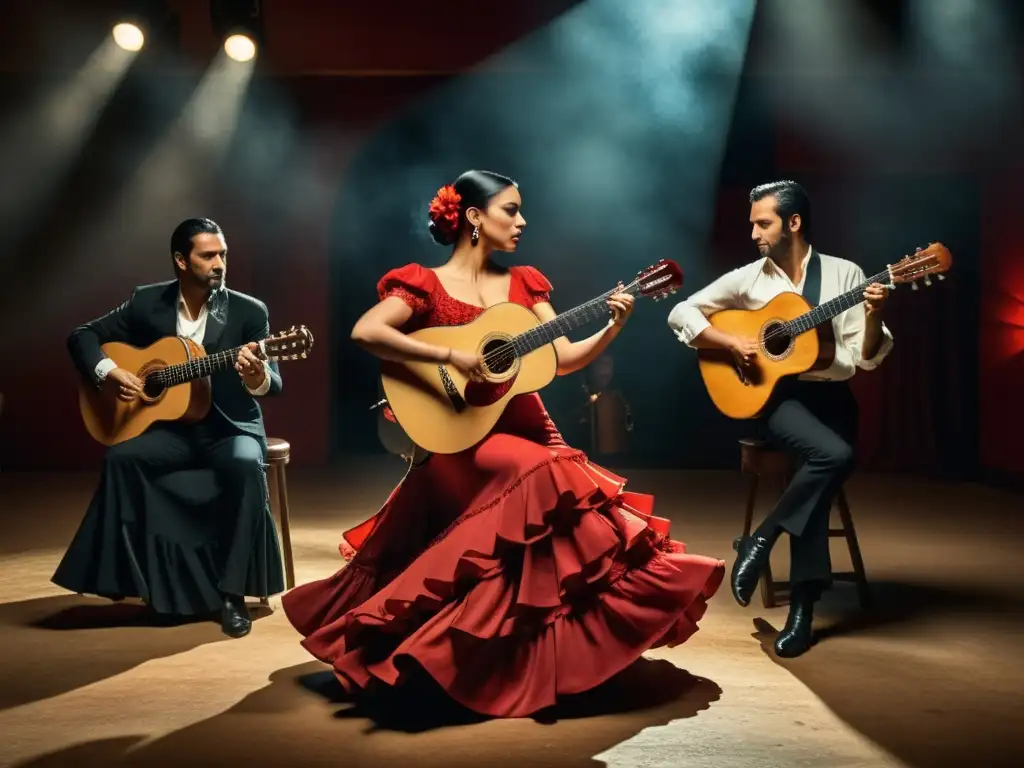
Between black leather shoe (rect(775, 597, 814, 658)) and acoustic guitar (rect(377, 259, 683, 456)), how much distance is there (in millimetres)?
1258

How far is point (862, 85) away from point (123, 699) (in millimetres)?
7474

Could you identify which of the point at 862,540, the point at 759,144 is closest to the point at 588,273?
the point at 759,144

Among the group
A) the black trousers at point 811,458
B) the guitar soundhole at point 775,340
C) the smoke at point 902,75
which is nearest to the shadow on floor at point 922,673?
the black trousers at point 811,458

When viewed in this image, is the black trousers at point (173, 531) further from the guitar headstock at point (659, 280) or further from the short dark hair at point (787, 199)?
the short dark hair at point (787, 199)

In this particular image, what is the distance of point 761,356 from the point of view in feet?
14.8

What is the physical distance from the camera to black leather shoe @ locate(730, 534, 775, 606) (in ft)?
14.1

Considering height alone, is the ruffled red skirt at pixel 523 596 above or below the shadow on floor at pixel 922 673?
above

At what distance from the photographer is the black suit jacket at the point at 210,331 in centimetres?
477

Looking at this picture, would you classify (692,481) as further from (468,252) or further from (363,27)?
(468,252)

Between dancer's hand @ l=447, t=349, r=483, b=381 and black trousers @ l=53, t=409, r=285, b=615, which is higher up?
dancer's hand @ l=447, t=349, r=483, b=381

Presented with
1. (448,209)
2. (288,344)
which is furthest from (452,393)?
(288,344)

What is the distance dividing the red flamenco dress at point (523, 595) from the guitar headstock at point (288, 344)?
896mm

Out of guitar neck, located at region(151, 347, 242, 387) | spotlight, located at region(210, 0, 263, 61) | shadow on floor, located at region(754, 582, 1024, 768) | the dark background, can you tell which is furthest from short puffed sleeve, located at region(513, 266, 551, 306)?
the dark background

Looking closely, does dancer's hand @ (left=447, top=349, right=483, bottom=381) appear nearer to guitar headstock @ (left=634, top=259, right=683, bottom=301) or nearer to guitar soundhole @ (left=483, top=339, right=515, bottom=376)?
guitar soundhole @ (left=483, top=339, right=515, bottom=376)
